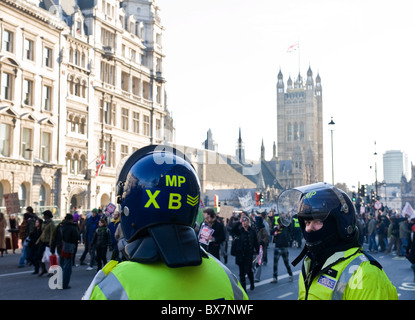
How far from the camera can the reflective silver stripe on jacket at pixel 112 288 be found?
70.7 inches

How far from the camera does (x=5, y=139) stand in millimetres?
29844

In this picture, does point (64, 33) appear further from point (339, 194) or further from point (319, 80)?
point (319, 80)

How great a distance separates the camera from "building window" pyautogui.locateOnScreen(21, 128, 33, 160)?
31.2m

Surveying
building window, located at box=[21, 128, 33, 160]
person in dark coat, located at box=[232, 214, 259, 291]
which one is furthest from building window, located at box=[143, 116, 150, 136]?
person in dark coat, located at box=[232, 214, 259, 291]

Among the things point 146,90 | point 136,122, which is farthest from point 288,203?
point 146,90

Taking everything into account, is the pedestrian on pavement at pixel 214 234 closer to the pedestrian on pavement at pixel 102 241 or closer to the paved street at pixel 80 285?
the paved street at pixel 80 285

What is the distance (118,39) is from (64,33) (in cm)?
673

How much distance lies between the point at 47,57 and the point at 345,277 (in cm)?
3391

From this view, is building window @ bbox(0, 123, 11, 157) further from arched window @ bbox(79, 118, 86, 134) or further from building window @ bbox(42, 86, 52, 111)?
arched window @ bbox(79, 118, 86, 134)

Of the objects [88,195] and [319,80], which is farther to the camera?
[319,80]

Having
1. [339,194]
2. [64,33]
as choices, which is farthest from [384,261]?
[64,33]

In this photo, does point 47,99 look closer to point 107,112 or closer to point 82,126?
point 82,126

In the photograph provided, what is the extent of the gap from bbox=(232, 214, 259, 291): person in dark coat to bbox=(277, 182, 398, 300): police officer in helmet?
309 inches
